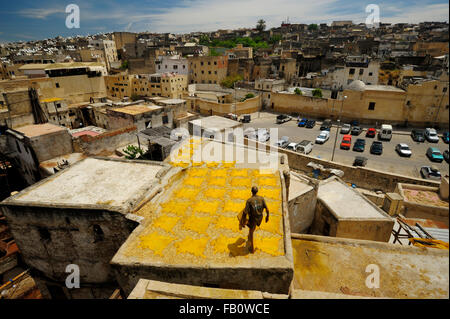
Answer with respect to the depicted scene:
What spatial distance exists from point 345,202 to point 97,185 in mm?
10271

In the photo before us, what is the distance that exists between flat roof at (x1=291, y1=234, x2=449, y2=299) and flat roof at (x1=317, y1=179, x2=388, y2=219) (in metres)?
2.73

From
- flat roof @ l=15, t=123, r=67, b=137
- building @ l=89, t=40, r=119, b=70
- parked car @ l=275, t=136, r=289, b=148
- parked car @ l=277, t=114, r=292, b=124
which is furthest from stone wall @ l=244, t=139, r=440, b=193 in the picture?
building @ l=89, t=40, r=119, b=70

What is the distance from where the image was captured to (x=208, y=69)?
55062mm

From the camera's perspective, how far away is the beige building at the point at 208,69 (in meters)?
54.4

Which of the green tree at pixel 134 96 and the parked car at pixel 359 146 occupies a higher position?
the green tree at pixel 134 96

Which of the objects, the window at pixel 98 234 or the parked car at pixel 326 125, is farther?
the parked car at pixel 326 125

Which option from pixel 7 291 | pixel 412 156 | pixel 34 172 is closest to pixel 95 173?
pixel 7 291

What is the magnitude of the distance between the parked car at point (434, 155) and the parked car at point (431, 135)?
2.86 metres

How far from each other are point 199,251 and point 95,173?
6096 millimetres

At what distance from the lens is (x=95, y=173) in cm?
927

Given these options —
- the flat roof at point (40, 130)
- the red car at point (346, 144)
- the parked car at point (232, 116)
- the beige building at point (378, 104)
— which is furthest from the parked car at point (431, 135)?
the flat roof at point (40, 130)

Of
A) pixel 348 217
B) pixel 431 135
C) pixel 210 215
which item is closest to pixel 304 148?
pixel 431 135

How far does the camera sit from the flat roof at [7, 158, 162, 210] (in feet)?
25.0

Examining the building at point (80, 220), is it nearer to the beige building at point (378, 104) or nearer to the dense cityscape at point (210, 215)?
the dense cityscape at point (210, 215)
